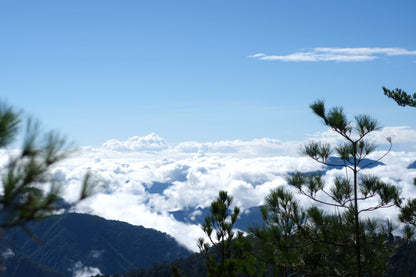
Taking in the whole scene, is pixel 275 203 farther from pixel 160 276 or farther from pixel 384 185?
pixel 160 276

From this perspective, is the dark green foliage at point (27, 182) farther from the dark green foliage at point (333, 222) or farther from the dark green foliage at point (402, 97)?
the dark green foliage at point (402, 97)

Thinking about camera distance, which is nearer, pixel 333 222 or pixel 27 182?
pixel 27 182

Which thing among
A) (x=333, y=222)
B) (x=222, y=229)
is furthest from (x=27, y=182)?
(x=222, y=229)

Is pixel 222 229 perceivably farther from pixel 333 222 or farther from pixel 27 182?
pixel 27 182

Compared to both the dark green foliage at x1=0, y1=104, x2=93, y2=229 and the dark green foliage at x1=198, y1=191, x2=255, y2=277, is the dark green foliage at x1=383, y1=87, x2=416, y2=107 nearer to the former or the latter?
the dark green foliage at x1=198, y1=191, x2=255, y2=277

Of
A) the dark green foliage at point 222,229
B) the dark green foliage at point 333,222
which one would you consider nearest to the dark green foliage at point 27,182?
the dark green foliage at point 333,222

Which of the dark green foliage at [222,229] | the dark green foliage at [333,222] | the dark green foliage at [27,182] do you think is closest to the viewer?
the dark green foliage at [27,182]

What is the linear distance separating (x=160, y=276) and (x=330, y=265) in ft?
669

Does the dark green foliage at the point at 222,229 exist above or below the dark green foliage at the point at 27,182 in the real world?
below

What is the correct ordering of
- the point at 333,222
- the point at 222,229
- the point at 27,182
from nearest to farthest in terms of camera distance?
the point at 27,182, the point at 333,222, the point at 222,229

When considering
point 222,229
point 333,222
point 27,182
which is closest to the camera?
point 27,182

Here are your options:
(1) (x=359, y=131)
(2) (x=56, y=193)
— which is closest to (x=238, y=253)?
(1) (x=359, y=131)

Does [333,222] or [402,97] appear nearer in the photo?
[333,222]

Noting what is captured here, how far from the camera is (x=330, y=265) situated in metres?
9.30
